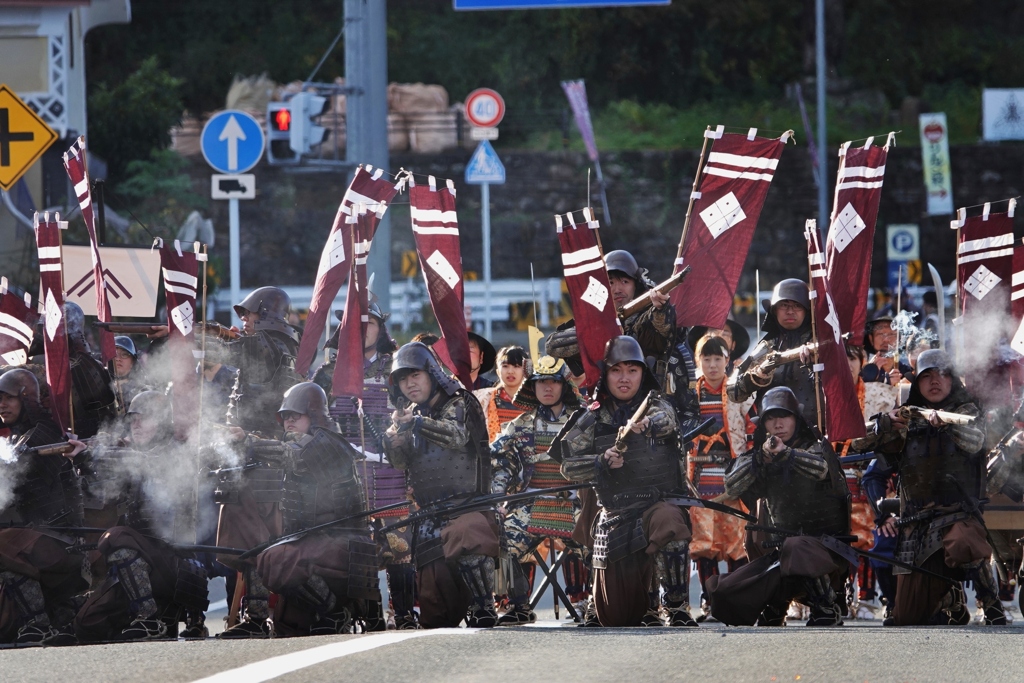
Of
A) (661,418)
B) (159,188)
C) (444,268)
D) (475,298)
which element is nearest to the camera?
(661,418)

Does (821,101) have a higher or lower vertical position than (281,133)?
higher

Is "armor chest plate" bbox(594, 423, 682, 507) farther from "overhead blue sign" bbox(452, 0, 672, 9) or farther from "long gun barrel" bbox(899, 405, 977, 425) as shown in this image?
"overhead blue sign" bbox(452, 0, 672, 9)

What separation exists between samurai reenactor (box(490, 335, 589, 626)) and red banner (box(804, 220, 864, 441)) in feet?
4.81

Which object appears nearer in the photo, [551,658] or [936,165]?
[551,658]

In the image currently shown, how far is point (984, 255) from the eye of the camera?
9852 mm

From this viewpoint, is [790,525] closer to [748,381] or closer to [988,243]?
[748,381]

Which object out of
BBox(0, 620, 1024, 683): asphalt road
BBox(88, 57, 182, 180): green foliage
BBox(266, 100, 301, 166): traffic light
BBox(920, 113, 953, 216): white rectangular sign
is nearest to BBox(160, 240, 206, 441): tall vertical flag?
BBox(0, 620, 1024, 683): asphalt road

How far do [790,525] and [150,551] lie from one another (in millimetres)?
3396

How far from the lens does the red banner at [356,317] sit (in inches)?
384

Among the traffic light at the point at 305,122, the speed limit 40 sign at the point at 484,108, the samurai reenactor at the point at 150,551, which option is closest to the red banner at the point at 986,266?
the samurai reenactor at the point at 150,551

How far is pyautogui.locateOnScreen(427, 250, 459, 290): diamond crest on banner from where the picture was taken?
9922 mm

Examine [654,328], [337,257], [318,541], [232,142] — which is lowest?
[318,541]

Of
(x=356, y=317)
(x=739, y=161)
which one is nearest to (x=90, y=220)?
(x=356, y=317)

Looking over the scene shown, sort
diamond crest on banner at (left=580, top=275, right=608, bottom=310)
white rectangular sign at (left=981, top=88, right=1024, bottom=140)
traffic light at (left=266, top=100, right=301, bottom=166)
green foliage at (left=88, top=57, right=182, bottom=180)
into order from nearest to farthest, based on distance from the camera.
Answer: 1. diamond crest on banner at (left=580, top=275, right=608, bottom=310)
2. traffic light at (left=266, top=100, right=301, bottom=166)
3. green foliage at (left=88, top=57, right=182, bottom=180)
4. white rectangular sign at (left=981, top=88, right=1024, bottom=140)
